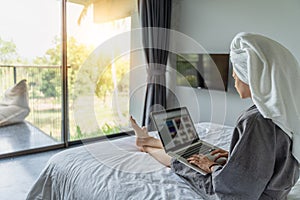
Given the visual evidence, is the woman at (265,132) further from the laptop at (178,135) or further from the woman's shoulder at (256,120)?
the laptop at (178,135)

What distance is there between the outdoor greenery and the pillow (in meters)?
0.07

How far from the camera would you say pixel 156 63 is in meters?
3.71

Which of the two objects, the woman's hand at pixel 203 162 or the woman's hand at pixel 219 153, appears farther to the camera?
the woman's hand at pixel 219 153

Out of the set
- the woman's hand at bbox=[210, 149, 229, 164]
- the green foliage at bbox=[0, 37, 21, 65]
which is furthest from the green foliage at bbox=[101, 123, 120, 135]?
the woman's hand at bbox=[210, 149, 229, 164]

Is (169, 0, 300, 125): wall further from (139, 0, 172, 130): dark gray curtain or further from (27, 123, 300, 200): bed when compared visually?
(27, 123, 300, 200): bed

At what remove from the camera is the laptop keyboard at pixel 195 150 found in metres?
1.52

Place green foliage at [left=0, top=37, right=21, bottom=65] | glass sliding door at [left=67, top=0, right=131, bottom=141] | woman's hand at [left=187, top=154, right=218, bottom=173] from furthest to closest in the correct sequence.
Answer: glass sliding door at [left=67, top=0, right=131, bottom=141]
green foliage at [left=0, top=37, right=21, bottom=65]
woman's hand at [left=187, top=154, right=218, bottom=173]

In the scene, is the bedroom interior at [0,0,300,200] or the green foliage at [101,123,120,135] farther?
the green foliage at [101,123,120,135]

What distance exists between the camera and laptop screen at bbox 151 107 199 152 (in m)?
1.61

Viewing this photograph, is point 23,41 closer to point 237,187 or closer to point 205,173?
point 205,173

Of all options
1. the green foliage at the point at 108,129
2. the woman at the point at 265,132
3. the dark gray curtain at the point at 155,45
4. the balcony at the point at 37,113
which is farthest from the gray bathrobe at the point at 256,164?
the green foliage at the point at 108,129

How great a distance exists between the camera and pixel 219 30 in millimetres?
3271

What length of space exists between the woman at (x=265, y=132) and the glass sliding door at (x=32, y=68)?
261cm

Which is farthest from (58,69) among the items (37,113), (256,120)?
(256,120)
